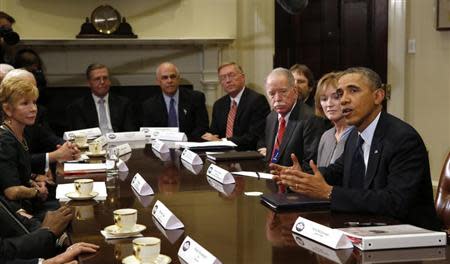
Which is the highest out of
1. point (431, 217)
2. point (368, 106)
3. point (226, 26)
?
point (226, 26)

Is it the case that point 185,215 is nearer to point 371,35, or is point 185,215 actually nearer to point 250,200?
point 250,200

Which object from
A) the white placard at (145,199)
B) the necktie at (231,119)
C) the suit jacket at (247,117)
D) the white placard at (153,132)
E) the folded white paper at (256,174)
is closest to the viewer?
the white placard at (145,199)

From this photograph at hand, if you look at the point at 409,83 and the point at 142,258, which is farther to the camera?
the point at 409,83

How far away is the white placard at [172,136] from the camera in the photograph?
170 inches

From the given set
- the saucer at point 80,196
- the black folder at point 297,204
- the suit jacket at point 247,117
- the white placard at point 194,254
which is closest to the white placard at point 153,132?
the suit jacket at point 247,117

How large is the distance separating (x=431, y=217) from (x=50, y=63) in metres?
5.11

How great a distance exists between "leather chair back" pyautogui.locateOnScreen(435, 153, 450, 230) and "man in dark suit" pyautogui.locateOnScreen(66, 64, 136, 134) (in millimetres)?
3110

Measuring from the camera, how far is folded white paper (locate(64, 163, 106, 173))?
3215mm

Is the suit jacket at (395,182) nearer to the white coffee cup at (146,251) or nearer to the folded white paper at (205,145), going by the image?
the white coffee cup at (146,251)

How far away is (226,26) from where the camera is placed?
701 centimetres

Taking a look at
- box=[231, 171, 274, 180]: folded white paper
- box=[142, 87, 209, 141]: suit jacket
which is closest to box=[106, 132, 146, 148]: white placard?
box=[142, 87, 209, 141]: suit jacket

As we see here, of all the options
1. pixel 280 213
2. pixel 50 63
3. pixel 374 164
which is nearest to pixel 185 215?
pixel 280 213

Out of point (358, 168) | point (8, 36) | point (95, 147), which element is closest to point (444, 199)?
point (358, 168)

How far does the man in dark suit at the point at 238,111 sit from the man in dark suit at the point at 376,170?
7.72 ft
